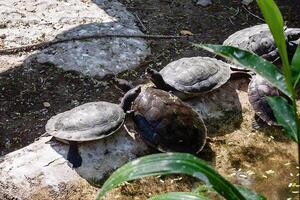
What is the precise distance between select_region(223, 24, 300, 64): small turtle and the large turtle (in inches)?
68.9

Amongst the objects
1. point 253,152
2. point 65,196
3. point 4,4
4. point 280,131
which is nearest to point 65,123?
point 65,196

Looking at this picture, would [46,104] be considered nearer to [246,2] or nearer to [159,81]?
[159,81]

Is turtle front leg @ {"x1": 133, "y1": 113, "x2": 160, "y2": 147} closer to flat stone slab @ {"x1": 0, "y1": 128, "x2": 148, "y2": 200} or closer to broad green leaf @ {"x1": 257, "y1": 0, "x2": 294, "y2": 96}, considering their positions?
flat stone slab @ {"x1": 0, "y1": 128, "x2": 148, "y2": 200}

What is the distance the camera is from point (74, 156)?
11.2 feet

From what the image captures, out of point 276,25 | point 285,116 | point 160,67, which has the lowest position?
point 160,67

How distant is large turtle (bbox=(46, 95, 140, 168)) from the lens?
3.42 metres

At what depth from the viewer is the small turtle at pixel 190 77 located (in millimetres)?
4121

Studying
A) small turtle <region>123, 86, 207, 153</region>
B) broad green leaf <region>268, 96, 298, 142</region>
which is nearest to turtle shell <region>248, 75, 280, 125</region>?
small turtle <region>123, 86, 207, 153</region>

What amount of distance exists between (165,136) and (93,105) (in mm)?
593

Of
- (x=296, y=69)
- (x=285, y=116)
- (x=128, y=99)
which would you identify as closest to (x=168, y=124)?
(x=128, y=99)

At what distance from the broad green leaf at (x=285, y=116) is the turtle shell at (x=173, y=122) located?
7.19 feet

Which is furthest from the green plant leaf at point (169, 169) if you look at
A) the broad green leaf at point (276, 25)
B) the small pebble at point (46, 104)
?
the small pebble at point (46, 104)

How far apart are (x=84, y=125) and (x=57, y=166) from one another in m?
0.34

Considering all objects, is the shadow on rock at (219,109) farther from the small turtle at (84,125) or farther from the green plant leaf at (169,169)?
the green plant leaf at (169,169)
